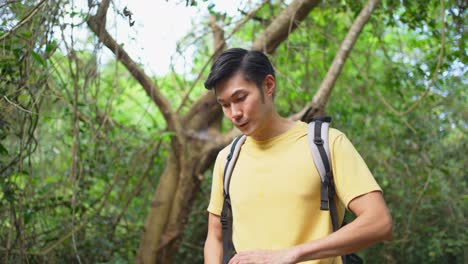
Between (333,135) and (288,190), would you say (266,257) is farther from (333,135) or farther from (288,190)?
(333,135)

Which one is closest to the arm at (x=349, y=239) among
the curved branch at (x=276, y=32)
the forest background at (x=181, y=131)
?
the forest background at (x=181, y=131)

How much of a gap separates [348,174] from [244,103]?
0.48 m

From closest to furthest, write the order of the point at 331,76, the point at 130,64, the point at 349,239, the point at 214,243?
1. the point at 349,239
2. the point at 214,243
3. the point at 130,64
4. the point at 331,76

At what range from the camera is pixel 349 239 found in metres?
2.02

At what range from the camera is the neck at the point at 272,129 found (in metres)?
2.38

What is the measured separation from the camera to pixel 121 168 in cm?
614

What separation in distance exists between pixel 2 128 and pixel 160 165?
10.4ft

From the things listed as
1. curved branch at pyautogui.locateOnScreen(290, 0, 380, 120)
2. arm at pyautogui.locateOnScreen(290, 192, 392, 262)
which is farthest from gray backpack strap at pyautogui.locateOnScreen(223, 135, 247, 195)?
curved branch at pyautogui.locateOnScreen(290, 0, 380, 120)

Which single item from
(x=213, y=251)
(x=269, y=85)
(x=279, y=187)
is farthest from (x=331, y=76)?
(x=279, y=187)

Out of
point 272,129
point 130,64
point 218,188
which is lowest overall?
point 218,188

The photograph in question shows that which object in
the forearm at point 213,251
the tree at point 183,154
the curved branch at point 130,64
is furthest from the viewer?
the tree at point 183,154

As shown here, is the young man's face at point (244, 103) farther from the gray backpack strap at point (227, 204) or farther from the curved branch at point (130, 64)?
the curved branch at point (130, 64)

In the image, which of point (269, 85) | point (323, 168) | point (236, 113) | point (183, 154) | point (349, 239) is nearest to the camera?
point (349, 239)

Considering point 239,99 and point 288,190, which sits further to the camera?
point 239,99
